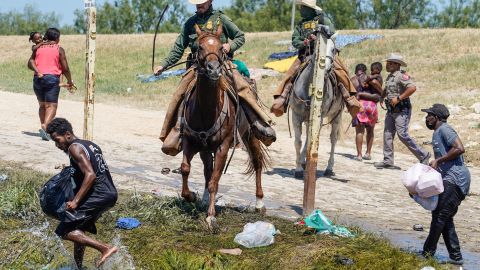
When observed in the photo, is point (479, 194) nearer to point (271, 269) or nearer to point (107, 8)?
point (271, 269)

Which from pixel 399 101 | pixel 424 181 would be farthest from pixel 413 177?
pixel 399 101

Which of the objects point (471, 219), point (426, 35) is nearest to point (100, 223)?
point (471, 219)

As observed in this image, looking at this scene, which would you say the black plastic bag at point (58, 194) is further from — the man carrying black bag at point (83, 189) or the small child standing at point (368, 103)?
the small child standing at point (368, 103)

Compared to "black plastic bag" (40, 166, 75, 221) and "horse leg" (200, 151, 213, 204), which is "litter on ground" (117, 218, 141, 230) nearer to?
"horse leg" (200, 151, 213, 204)

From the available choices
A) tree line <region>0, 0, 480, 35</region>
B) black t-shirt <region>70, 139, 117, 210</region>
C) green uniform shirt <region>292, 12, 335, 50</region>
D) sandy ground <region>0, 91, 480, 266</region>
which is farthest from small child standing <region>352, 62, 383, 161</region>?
tree line <region>0, 0, 480, 35</region>

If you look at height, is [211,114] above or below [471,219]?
above

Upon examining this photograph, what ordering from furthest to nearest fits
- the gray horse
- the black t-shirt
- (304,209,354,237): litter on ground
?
the gray horse → (304,209,354,237): litter on ground → the black t-shirt

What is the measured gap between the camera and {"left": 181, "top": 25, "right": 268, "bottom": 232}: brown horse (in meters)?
9.26

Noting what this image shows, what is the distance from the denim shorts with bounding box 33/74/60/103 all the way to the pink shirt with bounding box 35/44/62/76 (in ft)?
0.37

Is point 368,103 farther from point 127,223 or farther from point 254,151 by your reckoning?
point 127,223

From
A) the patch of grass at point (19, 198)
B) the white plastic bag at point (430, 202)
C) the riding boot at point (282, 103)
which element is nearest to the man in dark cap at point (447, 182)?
the white plastic bag at point (430, 202)

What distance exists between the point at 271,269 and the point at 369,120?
9.30 m

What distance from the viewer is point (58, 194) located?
8.09 meters

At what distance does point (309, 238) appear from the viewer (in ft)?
29.7
